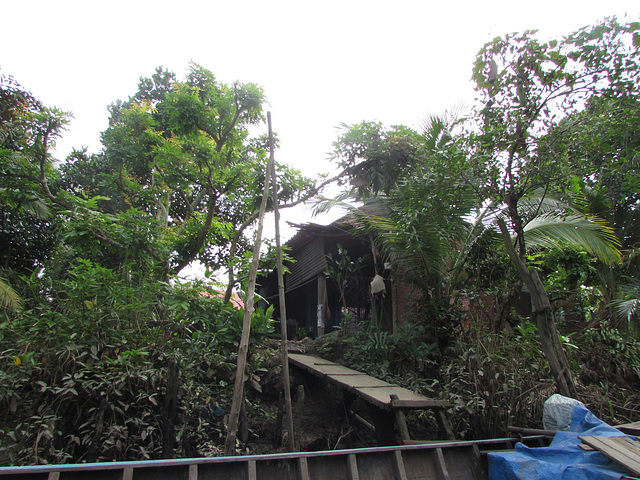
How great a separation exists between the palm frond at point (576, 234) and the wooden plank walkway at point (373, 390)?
3186 mm

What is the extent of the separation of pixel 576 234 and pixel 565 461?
12.7ft

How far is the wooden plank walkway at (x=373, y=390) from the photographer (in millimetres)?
3524

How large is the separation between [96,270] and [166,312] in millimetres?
957

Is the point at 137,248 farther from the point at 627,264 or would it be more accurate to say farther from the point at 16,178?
the point at 627,264

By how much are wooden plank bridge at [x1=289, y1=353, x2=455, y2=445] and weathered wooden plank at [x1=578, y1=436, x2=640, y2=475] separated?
1.39 metres

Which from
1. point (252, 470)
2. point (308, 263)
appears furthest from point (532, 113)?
point (308, 263)

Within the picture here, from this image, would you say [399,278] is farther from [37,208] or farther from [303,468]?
[37,208]

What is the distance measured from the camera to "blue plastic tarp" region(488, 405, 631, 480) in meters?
2.27

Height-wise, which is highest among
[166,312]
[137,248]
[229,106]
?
[229,106]

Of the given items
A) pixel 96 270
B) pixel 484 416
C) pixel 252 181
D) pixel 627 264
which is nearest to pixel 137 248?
pixel 96 270

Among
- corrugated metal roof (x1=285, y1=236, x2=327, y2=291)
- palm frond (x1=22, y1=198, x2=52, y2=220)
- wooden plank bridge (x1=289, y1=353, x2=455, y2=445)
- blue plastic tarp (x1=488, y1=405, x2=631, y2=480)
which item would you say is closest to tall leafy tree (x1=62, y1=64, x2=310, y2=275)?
palm frond (x1=22, y1=198, x2=52, y2=220)

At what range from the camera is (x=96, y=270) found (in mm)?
3896

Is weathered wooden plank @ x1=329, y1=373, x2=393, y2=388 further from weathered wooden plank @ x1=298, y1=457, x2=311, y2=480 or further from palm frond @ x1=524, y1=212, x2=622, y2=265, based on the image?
palm frond @ x1=524, y1=212, x2=622, y2=265

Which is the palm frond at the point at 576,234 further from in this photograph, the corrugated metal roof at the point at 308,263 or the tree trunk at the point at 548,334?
the corrugated metal roof at the point at 308,263
